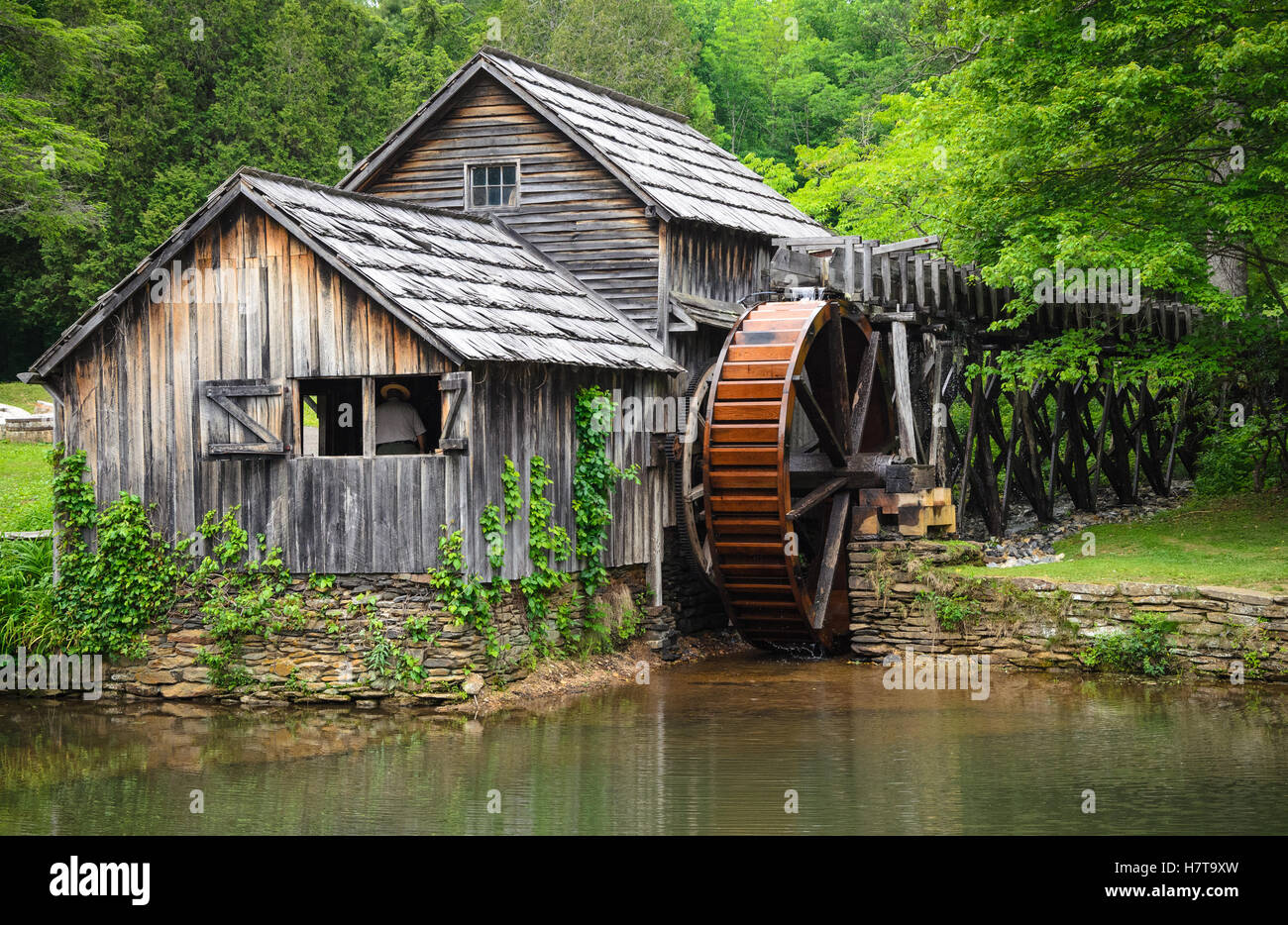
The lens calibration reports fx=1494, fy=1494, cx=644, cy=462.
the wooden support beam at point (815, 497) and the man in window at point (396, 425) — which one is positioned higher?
the man in window at point (396, 425)

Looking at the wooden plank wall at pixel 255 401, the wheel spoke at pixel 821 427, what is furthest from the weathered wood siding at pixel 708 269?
the wooden plank wall at pixel 255 401

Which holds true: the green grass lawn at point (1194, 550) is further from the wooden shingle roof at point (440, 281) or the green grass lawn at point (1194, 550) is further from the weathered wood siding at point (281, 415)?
the weathered wood siding at point (281, 415)

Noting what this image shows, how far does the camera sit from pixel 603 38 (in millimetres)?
38219

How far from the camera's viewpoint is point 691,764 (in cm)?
1101

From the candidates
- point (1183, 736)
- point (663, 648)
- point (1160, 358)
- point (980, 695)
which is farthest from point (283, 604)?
point (1160, 358)

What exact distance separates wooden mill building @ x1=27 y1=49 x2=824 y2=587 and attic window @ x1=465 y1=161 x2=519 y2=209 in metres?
0.53

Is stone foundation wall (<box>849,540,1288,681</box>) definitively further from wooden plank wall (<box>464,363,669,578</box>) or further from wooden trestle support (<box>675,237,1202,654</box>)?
wooden plank wall (<box>464,363,669,578</box>)

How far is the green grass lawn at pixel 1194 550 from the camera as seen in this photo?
15273 millimetres

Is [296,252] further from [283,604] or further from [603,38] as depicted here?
[603,38]

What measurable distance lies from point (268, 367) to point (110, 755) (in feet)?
13.1

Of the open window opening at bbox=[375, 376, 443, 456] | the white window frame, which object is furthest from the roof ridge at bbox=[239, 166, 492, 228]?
the open window opening at bbox=[375, 376, 443, 456]

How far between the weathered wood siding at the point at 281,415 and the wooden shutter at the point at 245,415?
0.03 meters

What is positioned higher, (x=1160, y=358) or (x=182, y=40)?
(x=182, y=40)

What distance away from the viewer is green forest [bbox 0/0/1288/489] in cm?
1650
